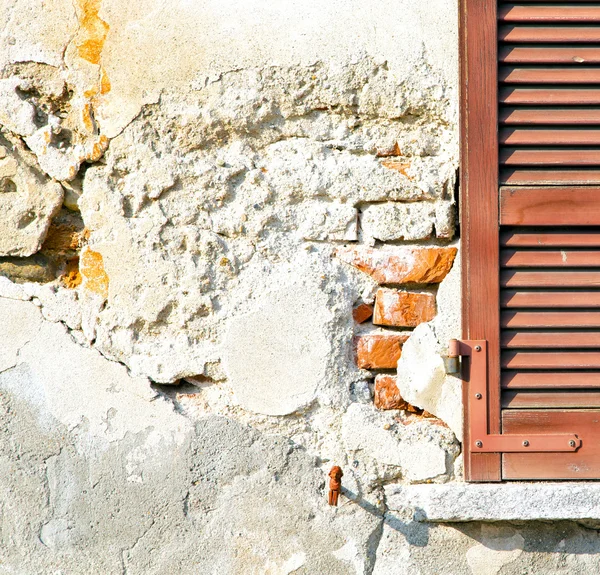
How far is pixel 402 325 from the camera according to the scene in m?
1.66

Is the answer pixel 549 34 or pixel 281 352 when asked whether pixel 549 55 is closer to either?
pixel 549 34

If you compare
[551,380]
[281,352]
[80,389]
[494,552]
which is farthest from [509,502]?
[80,389]

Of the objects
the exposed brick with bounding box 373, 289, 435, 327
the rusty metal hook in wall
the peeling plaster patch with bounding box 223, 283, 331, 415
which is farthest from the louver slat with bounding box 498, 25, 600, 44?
→ the rusty metal hook in wall

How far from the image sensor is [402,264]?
1654mm

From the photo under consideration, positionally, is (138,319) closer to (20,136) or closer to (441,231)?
(20,136)

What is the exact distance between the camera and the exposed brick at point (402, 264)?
1653 millimetres

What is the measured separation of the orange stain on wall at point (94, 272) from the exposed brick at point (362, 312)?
0.62 m

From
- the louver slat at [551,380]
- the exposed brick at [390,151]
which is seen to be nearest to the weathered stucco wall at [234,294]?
the exposed brick at [390,151]

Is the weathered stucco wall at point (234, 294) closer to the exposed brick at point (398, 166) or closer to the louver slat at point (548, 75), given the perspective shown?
the exposed brick at point (398, 166)

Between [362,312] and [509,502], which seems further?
[362,312]

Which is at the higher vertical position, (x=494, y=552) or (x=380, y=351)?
(x=380, y=351)

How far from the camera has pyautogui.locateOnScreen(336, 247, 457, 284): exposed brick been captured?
165cm

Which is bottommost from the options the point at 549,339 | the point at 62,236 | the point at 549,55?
the point at 549,339

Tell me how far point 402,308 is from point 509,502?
0.52 metres
